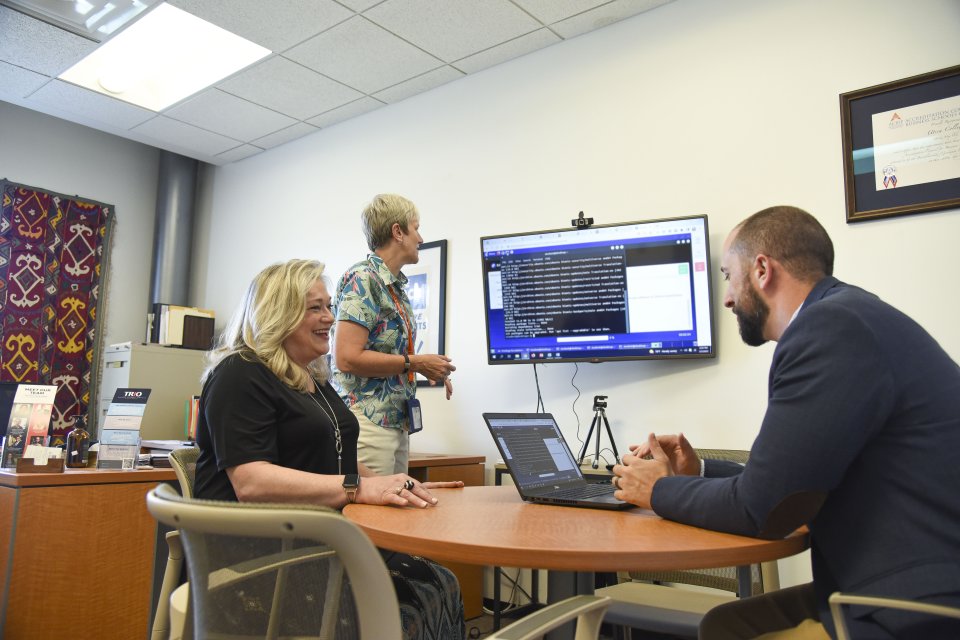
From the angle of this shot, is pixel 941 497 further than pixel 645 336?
No

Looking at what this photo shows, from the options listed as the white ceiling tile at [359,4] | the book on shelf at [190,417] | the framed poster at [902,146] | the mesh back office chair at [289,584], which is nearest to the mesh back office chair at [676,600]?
the mesh back office chair at [289,584]

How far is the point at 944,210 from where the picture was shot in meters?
2.40

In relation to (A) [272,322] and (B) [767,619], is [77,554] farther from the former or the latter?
(B) [767,619]

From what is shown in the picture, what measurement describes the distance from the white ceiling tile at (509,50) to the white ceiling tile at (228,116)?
1368 mm

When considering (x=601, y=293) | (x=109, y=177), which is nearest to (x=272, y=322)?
(x=601, y=293)

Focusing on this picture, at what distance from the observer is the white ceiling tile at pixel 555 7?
3.13 m

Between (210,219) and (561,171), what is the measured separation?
10.6 ft

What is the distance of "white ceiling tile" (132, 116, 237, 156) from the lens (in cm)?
458

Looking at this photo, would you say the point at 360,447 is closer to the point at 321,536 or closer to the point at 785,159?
the point at 321,536

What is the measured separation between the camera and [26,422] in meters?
2.33

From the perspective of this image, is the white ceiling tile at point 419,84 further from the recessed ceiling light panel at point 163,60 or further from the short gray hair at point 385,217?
the short gray hair at point 385,217

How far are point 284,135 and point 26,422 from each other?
2915 millimetres

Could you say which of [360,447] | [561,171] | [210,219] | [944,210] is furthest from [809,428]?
[210,219]

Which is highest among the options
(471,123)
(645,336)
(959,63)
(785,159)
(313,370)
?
(471,123)
